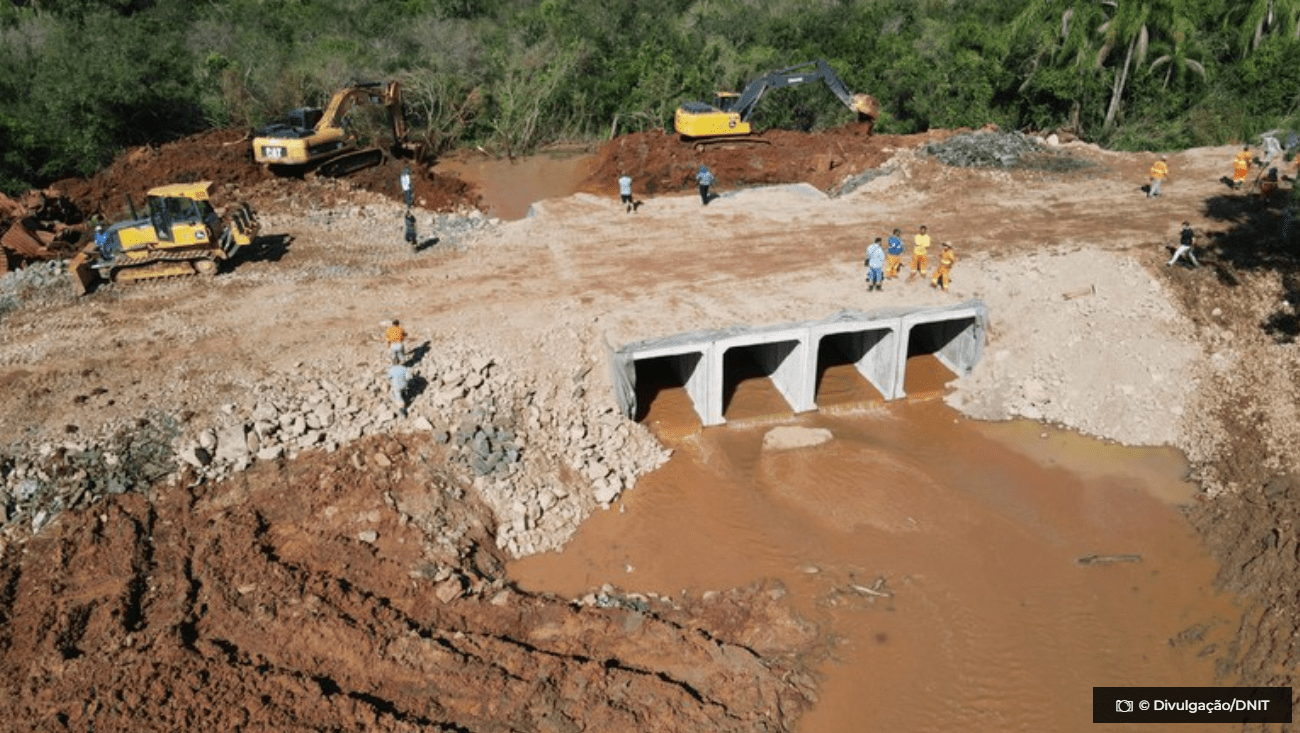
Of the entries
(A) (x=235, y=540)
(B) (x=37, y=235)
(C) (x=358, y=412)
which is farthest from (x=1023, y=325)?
(B) (x=37, y=235)

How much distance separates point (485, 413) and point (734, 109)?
18.0 meters

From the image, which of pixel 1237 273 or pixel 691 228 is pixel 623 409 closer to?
pixel 691 228

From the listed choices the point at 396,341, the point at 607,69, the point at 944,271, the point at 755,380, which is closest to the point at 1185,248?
the point at 944,271

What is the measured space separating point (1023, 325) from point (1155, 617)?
7627 mm

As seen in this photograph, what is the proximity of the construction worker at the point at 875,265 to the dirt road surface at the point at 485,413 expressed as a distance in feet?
1.87

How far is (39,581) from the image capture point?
1288 cm

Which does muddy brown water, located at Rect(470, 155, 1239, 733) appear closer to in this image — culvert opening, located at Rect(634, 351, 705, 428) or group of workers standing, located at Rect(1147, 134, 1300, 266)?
culvert opening, located at Rect(634, 351, 705, 428)

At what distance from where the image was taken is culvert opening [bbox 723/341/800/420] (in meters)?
19.2

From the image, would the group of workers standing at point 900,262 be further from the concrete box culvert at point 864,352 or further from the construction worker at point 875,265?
the concrete box culvert at point 864,352

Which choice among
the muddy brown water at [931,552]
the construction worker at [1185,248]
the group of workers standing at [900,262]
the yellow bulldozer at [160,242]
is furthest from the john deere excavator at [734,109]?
the yellow bulldozer at [160,242]

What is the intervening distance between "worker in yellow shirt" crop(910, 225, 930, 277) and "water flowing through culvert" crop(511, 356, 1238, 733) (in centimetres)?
316

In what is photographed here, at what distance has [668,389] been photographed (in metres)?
19.8

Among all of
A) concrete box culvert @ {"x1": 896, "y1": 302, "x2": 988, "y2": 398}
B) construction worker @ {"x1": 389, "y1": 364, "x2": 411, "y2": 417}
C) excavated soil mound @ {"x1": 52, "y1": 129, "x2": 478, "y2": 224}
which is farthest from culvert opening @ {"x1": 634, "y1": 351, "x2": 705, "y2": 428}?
excavated soil mound @ {"x1": 52, "y1": 129, "x2": 478, "y2": 224}

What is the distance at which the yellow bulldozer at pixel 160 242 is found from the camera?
755 inches
